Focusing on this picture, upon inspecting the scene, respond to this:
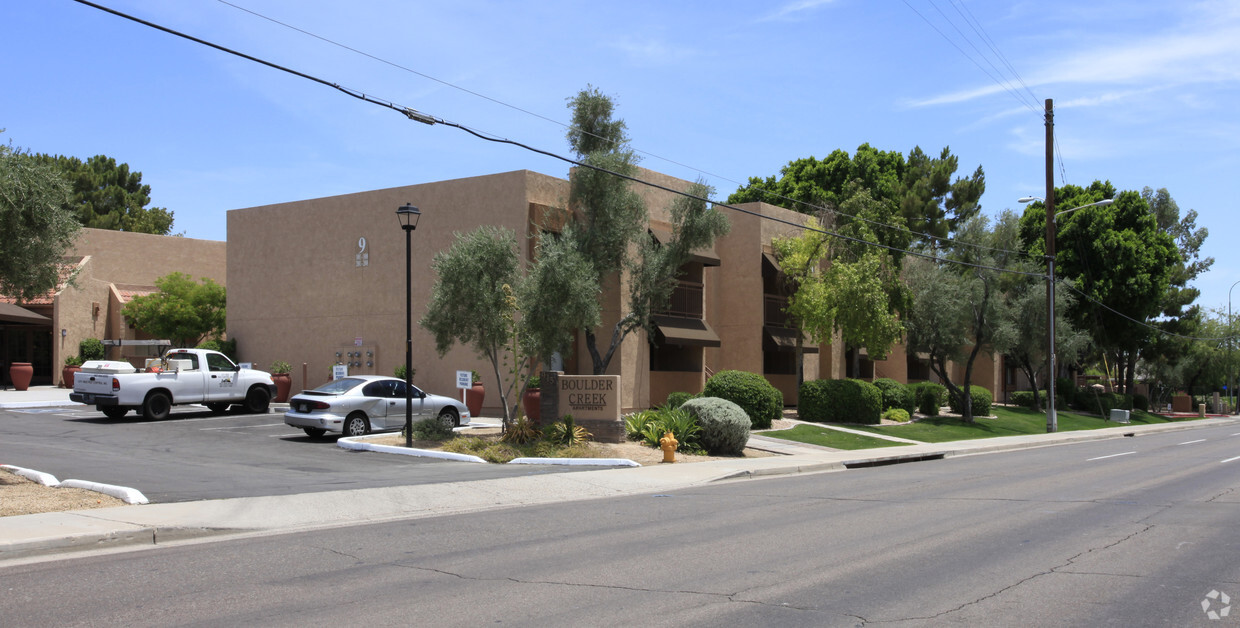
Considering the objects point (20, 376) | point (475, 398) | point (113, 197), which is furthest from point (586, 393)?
point (113, 197)

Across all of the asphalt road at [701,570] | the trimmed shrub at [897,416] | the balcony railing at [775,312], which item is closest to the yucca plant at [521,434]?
the asphalt road at [701,570]

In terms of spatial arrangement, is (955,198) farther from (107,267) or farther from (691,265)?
(107,267)

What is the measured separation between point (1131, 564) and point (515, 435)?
→ 14018 millimetres

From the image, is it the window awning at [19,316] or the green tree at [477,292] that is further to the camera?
the window awning at [19,316]

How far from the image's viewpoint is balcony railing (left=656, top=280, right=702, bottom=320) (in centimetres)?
3158

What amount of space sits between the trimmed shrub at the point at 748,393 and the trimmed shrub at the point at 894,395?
33.7 feet

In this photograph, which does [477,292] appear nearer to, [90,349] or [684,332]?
[684,332]

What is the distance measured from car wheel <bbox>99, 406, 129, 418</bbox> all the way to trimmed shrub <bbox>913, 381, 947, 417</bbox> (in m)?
28.7

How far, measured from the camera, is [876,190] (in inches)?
2249

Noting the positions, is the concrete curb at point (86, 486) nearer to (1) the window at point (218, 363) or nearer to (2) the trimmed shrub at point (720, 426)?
(1) the window at point (218, 363)

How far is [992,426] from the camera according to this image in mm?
37719

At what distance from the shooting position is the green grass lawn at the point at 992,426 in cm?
3162

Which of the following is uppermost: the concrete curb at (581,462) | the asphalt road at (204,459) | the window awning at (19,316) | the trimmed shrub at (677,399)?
the window awning at (19,316)

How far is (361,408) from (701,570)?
15.5 meters
